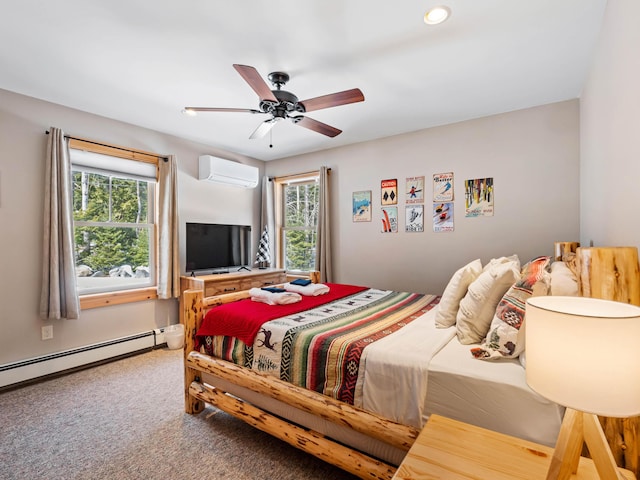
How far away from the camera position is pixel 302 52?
224cm

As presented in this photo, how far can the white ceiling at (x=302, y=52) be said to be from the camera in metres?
1.84

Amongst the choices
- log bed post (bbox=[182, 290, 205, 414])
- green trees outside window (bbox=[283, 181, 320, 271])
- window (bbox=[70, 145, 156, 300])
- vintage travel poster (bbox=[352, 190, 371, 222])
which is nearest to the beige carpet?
log bed post (bbox=[182, 290, 205, 414])

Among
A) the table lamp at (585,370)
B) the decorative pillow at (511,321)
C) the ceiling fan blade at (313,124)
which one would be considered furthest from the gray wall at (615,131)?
the ceiling fan blade at (313,124)

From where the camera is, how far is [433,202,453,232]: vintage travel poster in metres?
3.62

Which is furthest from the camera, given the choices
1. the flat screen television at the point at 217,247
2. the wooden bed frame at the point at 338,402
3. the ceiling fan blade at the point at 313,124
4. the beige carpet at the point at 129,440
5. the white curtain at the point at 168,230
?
the flat screen television at the point at 217,247

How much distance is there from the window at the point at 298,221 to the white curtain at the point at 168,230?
173 centimetres

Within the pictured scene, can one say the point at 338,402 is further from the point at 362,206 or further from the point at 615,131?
the point at 362,206

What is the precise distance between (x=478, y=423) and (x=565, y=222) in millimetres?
2585

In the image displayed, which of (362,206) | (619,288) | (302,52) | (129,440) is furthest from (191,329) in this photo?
(362,206)

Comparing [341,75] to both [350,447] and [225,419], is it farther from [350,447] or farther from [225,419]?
[225,419]

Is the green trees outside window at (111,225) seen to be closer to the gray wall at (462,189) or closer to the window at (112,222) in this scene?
the window at (112,222)

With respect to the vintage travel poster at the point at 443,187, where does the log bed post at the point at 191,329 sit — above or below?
below

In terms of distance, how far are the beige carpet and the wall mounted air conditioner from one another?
8.60 feet

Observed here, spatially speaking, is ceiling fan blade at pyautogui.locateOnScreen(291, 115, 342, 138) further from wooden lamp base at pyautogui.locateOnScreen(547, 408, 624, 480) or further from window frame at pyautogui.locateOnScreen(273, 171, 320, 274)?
wooden lamp base at pyautogui.locateOnScreen(547, 408, 624, 480)
